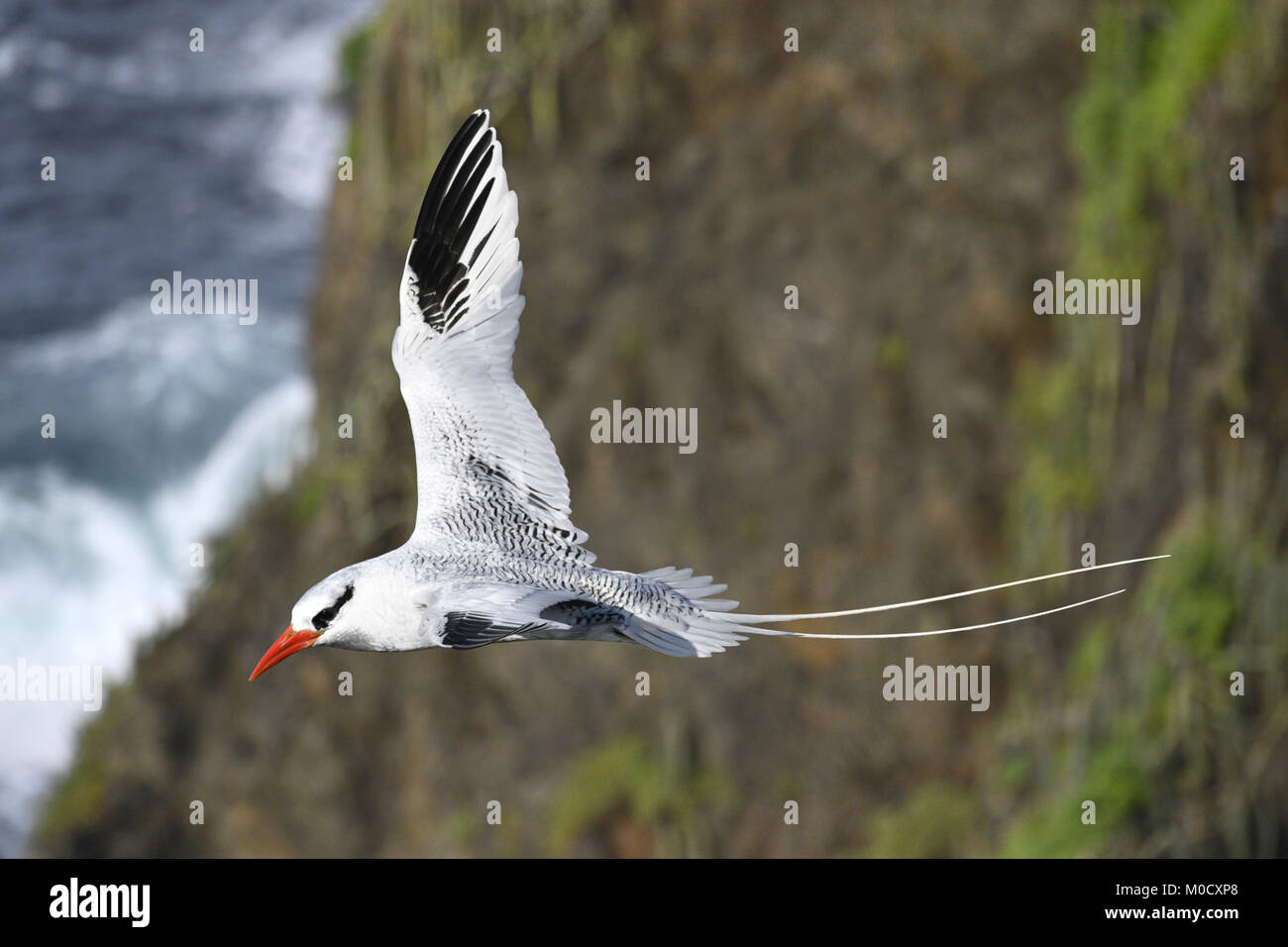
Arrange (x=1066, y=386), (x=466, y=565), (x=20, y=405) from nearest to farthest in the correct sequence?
(x=466, y=565) < (x=1066, y=386) < (x=20, y=405)

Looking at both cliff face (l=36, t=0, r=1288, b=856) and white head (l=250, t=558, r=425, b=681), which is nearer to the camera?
white head (l=250, t=558, r=425, b=681)

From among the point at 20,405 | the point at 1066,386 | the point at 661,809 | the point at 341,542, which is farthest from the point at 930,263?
the point at 20,405

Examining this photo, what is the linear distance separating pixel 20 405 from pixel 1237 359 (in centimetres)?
2027

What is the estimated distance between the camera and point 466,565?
5973 mm

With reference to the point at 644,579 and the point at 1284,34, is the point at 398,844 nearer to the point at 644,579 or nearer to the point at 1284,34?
the point at 644,579

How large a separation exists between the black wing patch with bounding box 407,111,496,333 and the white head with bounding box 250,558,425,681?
1587 mm

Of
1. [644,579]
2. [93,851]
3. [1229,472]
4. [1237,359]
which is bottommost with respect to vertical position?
[93,851]

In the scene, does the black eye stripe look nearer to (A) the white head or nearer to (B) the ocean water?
(A) the white head

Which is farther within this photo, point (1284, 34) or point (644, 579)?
point (1284, 34)

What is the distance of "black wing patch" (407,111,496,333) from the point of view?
6.73 metres

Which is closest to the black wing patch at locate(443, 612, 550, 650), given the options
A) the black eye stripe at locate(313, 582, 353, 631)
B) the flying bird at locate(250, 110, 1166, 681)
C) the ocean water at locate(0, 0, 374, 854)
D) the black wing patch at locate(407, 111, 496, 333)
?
the flying bird at locate(250, 110, 1166, 681)

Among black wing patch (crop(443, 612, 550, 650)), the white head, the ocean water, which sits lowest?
black wing patch (crop(443, 612, 550, 650))

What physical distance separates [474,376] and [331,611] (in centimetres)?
151

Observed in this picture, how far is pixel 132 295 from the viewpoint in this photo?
2619 centimetres
